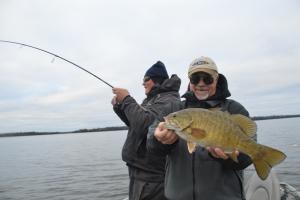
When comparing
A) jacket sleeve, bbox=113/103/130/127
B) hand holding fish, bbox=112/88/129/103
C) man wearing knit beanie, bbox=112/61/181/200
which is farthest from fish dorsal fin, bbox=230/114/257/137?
jacket sleeve, bbox=113/103/130/127

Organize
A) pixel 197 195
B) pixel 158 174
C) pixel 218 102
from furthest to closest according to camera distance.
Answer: pixel 158 174 < pixel 218 102 < pixel 197 195

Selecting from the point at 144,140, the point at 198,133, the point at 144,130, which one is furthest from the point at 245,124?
the point at 144,140

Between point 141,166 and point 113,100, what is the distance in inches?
44.0

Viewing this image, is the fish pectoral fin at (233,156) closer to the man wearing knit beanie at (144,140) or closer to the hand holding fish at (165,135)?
the hand holding fish at (165,135)

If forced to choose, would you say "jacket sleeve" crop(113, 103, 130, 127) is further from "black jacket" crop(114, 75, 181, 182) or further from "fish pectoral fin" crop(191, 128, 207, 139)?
"fish pectoral fin" crop(191, 128, 207, 139)

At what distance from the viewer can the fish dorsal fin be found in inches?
136

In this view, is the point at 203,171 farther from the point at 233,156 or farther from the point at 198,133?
the point at 198,133

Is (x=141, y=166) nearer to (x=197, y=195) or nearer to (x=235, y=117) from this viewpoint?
(x=197, y=195)

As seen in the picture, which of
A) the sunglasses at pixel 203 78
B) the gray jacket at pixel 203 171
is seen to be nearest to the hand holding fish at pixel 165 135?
the gray jacket at pixel 203 171

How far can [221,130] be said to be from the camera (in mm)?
3307

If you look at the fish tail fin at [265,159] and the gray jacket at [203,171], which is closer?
the fish tail fin at [265,159]

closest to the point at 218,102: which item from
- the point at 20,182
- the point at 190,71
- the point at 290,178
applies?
the point at 190,71

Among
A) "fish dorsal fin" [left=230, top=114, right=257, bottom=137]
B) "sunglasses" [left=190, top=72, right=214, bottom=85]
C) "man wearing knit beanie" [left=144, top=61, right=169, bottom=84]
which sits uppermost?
"man wearing knit beanie" [left=144, top=61, right=169, bottom=84]

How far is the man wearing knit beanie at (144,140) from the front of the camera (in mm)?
5266
